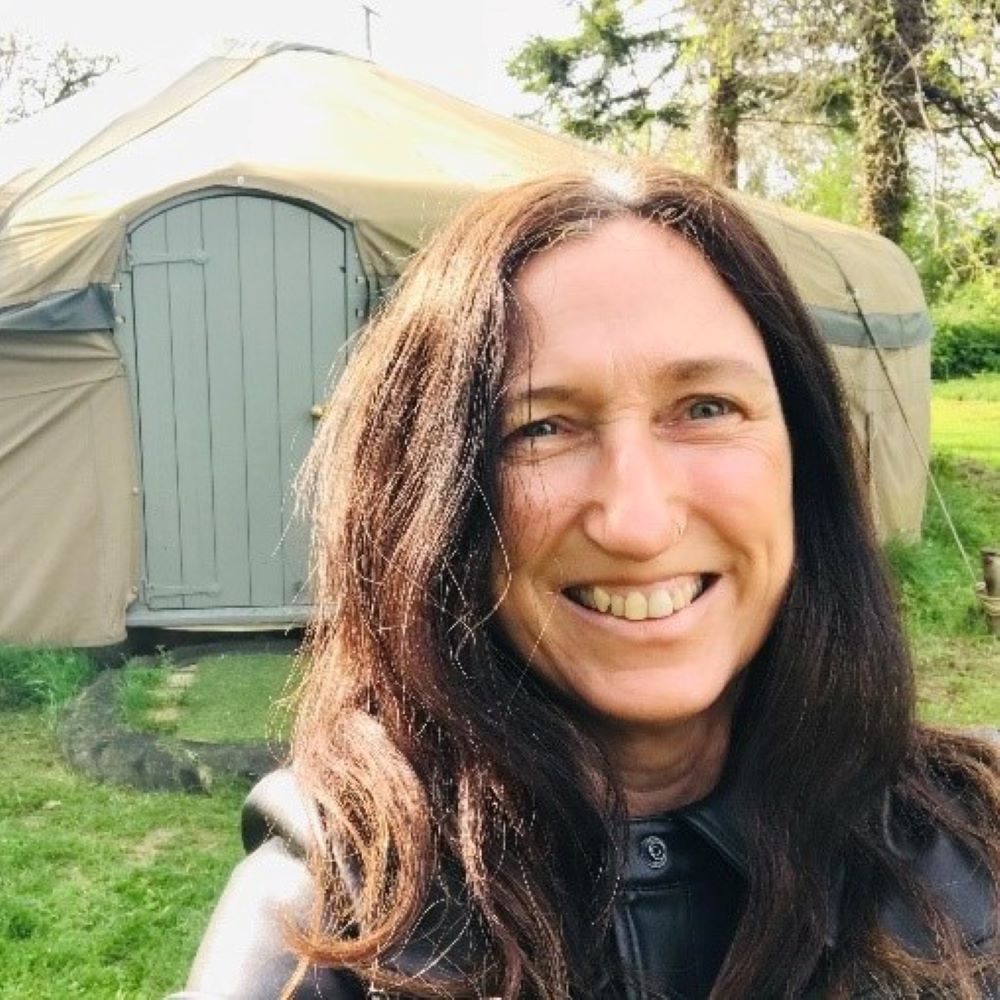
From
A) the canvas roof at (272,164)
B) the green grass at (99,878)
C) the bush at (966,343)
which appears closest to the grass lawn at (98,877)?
the green grass at (99,878)

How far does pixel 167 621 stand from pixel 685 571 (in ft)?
19.4

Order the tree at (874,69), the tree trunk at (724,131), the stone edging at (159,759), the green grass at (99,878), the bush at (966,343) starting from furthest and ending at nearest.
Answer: the bush at (966,343) → the tree trunk at (724,131) → the tree at (874,69) → the stone edging at (159,759) → the green grass at (99,878)

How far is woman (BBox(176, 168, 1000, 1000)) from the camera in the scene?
123 centimetres

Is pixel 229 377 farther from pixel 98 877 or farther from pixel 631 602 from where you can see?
pixel 631 602

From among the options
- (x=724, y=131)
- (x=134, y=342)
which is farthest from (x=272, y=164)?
(x=724, y=131)

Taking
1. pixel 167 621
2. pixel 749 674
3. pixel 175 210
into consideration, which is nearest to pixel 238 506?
pixel 167 621

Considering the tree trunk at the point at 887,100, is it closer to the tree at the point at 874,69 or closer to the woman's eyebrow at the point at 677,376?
the tree at the point at 874,69

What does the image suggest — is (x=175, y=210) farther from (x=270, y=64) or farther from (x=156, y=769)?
(x=156, y=769)

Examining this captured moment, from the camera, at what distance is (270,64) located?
27.9ft

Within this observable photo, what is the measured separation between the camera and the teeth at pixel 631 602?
1.27 meters

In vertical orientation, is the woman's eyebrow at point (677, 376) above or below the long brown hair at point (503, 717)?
above

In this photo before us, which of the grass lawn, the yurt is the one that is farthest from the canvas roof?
the grass lawn

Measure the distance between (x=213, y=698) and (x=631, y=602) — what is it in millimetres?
5114

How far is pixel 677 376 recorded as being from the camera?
126cm
